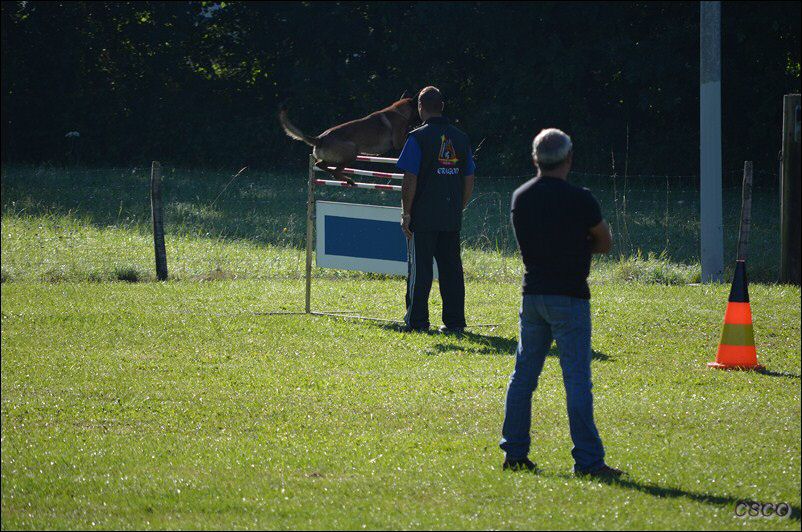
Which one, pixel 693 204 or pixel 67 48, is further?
pixel 67 48

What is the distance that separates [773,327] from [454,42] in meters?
22.3

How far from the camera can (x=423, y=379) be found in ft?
25.9

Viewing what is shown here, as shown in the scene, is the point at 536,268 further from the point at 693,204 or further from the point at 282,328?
the point at 693,204

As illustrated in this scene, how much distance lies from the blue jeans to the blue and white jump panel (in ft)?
17.0

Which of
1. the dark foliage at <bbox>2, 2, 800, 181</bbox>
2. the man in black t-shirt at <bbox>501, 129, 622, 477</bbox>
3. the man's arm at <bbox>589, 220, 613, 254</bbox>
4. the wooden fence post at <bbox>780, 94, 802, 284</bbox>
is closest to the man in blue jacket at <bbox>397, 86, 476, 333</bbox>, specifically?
the wooden fence post at <bbox>780, 94, 802, 284</bbox>

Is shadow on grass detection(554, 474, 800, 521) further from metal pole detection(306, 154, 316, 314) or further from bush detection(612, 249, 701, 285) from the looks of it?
bush detection(612, 249, 701, 285)

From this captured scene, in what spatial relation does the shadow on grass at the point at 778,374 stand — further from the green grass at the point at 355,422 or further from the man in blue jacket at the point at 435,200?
the man in blue jacket at the point at 435,200

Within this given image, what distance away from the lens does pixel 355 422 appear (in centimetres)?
669

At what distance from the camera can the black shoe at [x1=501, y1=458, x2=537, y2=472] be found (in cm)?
557

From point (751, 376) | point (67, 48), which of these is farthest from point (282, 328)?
point (67, 48)

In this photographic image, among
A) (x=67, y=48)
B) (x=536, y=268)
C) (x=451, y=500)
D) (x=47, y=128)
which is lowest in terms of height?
(x=451, y=500)

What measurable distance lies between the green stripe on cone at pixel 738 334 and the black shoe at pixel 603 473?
3266 mm

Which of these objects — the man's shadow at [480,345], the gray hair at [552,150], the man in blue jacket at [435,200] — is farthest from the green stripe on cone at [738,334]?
the gray hair at [552,150]

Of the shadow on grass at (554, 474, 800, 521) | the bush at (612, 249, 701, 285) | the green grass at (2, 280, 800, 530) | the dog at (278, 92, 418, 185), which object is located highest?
the dog at (278, 92, 418, 185)
